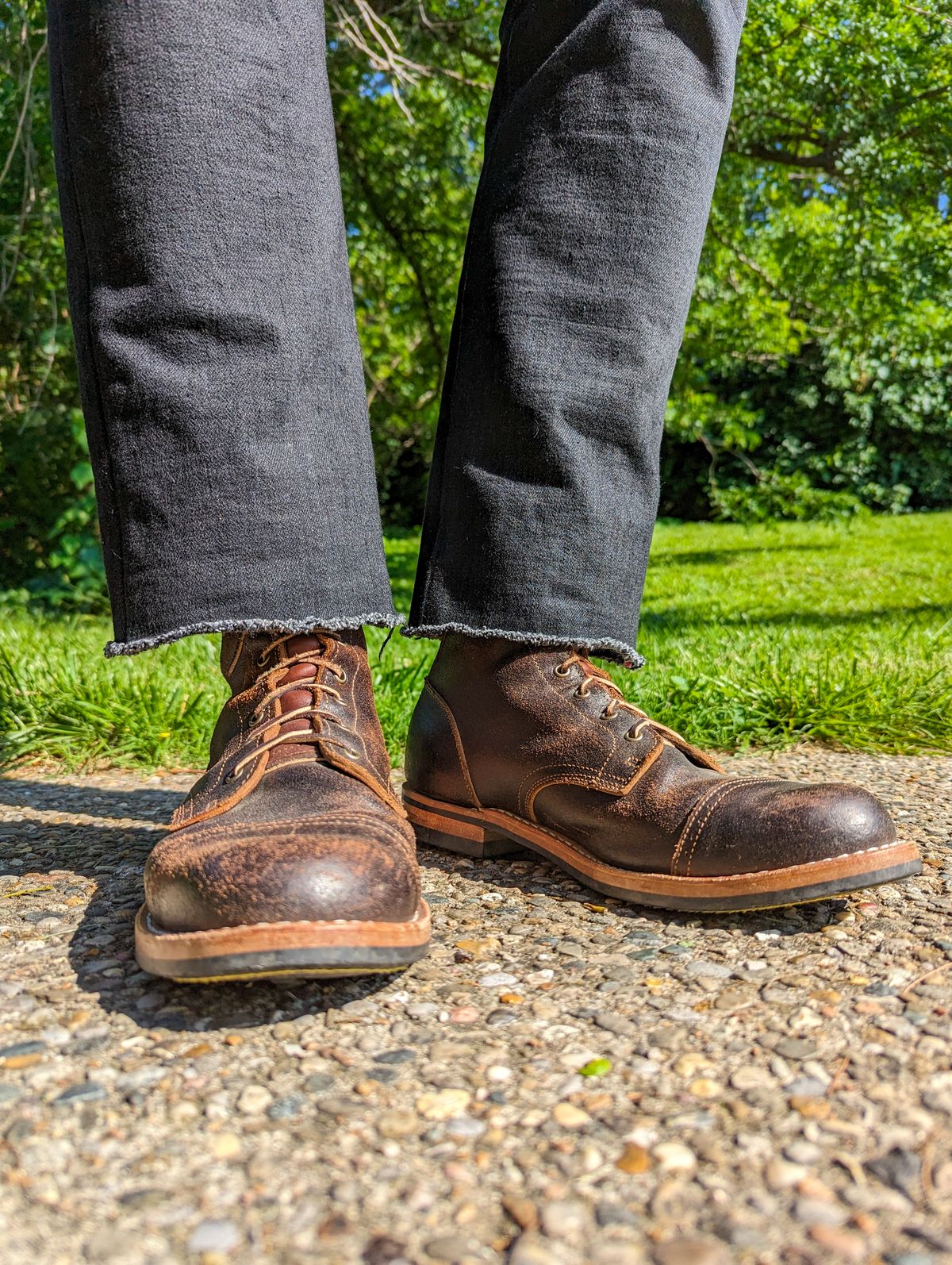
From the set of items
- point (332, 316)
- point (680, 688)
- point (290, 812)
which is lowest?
point (680, 688)

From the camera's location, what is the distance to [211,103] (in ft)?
3.81

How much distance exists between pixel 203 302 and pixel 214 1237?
91 cm

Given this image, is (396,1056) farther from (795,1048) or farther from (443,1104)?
(795,1048)

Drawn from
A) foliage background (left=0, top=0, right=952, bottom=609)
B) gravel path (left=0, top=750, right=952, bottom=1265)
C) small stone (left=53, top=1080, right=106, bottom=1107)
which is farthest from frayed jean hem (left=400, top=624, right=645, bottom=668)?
Answer: foliage background (left=0, top=0, right=952, bottom=609)

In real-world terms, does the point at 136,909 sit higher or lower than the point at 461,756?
lower

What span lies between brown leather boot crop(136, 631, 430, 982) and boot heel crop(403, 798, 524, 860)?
0.80ft

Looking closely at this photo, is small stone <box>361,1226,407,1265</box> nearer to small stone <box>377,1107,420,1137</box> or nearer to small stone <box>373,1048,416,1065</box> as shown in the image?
small stone <box>377,1107,420,1137</box>

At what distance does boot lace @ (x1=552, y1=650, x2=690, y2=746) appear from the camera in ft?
4.56

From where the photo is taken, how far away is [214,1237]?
2.37 ft

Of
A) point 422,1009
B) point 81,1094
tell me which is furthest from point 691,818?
point 81,1094

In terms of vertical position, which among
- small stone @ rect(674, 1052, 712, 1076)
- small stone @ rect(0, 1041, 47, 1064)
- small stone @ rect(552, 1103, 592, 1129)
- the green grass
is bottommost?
the green grass

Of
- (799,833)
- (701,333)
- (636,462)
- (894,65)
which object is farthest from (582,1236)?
(701,333)

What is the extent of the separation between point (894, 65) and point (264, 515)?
389 cm

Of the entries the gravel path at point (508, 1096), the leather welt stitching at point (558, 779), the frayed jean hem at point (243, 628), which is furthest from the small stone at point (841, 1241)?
the frayed jean hem at point (243, 628)
